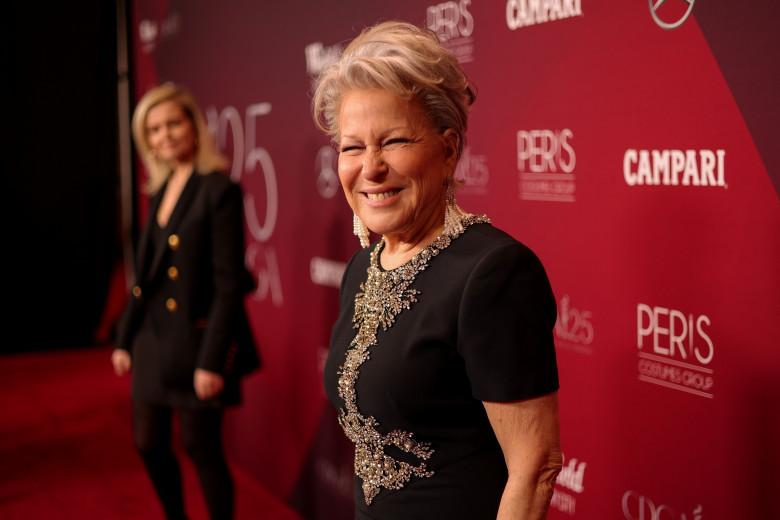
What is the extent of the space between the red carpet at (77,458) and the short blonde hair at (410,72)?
2.63 meters

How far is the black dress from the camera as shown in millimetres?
1269

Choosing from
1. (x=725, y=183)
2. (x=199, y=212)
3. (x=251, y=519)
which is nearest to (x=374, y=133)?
(x=725, y=183)

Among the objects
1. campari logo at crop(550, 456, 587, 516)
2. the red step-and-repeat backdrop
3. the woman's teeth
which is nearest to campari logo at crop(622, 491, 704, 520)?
the red step-and-repeat backdrop

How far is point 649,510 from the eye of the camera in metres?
1.94

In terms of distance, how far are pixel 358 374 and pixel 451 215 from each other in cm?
33

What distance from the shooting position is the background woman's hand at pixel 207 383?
2.80 metres

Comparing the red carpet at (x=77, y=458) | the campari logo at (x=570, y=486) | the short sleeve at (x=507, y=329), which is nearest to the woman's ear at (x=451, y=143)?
the short sleeve at (x=507, y=329)

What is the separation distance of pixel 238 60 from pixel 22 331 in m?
3.40

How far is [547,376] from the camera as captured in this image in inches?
50.4

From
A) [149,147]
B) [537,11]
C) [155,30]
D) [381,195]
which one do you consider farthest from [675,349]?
[155,30]

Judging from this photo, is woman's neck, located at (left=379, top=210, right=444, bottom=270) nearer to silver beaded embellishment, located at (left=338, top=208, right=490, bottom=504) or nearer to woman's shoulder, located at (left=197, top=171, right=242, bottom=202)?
silver beaded embellishment, located at (left=338, top=208, right=490, bottom=504)

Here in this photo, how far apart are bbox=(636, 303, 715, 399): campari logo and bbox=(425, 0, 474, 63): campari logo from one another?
98cm

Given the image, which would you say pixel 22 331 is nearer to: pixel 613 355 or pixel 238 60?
pixel 238 60

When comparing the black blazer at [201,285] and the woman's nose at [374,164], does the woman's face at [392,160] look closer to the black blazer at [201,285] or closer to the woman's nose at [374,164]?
the woman's nose at [374,164]
